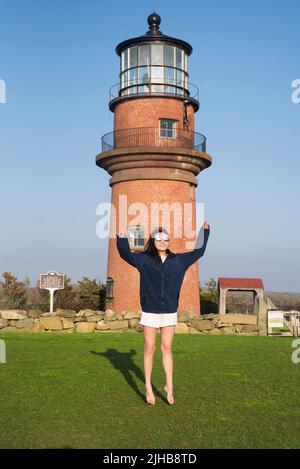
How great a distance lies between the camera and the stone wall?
18797 millimetres

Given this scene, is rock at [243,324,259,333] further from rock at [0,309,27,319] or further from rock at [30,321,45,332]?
rock at [0,309,27,319]

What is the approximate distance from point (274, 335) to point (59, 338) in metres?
6.48

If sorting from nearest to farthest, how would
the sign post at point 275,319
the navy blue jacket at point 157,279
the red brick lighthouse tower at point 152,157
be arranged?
1. the navy blue jacket at point 157,279
2. the sign post at point 275,319
3. the red brick lighthouse tower at point 152,157

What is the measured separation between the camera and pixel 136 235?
2533cm

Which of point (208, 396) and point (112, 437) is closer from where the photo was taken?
point (112, 437)

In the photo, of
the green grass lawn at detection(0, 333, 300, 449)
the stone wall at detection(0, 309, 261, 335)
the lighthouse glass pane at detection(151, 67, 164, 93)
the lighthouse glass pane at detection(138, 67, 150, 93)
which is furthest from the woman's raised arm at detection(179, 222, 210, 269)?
the lighthouse glass pane at detection(138, 67, 150, 93)

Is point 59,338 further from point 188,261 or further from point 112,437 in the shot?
point 112,437

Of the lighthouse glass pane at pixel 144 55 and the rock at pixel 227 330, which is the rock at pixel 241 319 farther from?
the lighthouse glass pane at pixel 144 55

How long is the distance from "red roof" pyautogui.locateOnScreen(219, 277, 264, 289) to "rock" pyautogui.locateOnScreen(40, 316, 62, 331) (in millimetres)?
11264

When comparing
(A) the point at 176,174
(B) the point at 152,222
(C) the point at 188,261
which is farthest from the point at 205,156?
(C) the point at 188,261

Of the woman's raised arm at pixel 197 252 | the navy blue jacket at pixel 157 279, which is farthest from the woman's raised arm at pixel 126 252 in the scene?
the woman's raised arm at pixel 197 252

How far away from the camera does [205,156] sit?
25.8 m

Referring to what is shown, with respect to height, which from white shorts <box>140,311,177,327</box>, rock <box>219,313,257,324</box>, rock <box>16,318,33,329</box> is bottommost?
rock <box>16,318,33,329</box>

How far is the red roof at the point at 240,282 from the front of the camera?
28.6 meters
